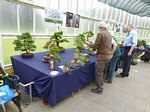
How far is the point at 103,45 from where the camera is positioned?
7.60 ft

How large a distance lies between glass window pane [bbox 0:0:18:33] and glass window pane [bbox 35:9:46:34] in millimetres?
585

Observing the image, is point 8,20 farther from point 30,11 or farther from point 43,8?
point 43,8

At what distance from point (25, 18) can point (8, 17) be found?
414mm

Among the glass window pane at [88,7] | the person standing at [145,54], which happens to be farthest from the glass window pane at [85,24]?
the person standing at [145,54]

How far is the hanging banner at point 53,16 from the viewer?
3128 millimetres

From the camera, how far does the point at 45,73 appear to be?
1.77 metres

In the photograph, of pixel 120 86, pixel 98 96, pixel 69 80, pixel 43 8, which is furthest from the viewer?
pixel 43 8

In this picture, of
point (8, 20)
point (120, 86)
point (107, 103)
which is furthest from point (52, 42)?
point (120, 86)

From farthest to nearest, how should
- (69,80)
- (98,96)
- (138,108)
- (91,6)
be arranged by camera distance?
(91,6), (98,96), (138,108), (69,80)

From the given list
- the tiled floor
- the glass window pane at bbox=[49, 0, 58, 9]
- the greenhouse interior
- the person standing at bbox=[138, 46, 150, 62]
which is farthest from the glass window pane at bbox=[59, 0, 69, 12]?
the person standing at bbox=[138, 46, 150, 62]

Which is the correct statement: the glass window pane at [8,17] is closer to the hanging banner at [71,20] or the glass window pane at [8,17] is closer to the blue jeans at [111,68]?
the hanging banner at [71,20]

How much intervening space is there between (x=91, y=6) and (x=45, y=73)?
174 inches

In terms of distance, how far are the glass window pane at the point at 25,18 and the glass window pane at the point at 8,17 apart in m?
0.15

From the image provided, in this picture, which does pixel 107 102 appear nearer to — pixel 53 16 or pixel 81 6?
pixel 53 16
